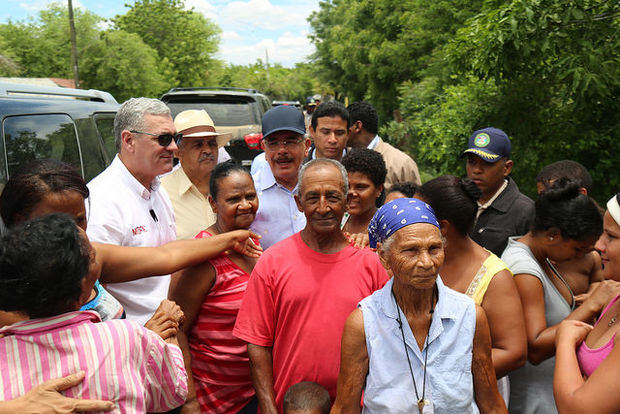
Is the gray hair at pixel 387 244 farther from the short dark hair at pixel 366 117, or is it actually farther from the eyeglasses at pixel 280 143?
the short dark hair at pixel 366 117

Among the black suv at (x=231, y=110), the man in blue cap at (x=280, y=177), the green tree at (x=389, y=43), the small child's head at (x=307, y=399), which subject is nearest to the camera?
the small child's head at (x=307, y=399)

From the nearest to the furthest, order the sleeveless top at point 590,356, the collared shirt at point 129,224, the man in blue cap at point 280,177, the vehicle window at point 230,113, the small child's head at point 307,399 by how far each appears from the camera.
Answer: the sleeveless top at point 590,356 → the small child's head at point 307,399 → the collared shirt at point 129,224 → the man in blue cap at point 280,177 → the vehicle window at point 230,113

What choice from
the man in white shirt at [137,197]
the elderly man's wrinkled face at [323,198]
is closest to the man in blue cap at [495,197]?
the elderly man's wrinkled face at [323,198]

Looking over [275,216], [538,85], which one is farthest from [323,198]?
[538,85]

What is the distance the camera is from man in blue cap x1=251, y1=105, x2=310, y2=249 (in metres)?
3.51

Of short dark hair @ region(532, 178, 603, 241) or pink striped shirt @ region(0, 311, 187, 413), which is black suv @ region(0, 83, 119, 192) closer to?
pink striped shirt @ region(0, 311, 187, 413)

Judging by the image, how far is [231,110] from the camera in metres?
8.82

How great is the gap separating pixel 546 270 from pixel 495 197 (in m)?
1.20

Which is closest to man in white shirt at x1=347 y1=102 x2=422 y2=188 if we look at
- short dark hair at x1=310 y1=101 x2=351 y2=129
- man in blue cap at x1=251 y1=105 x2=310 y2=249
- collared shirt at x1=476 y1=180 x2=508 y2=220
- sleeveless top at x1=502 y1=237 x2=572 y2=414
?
short dark hair at x1=310 y1=101 x2=351 y2=129

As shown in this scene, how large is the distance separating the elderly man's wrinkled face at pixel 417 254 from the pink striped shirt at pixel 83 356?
1014mm

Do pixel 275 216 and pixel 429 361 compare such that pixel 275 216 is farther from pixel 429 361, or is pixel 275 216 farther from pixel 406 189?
pixel 429 361

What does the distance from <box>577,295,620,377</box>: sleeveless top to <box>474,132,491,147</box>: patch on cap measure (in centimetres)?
219

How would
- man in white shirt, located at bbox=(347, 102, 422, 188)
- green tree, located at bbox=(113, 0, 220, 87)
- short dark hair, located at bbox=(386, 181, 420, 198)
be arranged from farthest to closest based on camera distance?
green tree, located at bbox=(113, 0, 220, 87)
man in white shirt, located at bbox=(347, 102, 422, 188)
short dark hair, located at bbox=(386, 181, 420, 198)

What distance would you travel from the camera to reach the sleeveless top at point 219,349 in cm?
269
